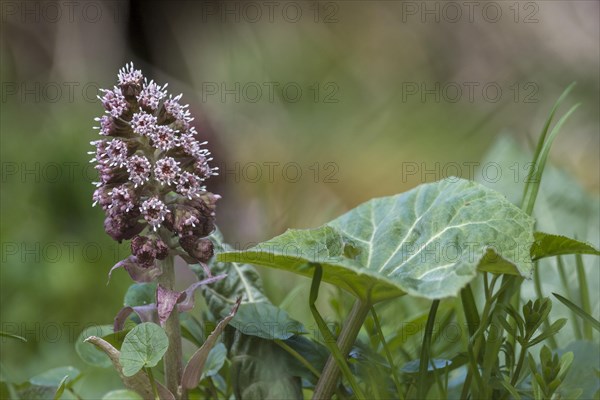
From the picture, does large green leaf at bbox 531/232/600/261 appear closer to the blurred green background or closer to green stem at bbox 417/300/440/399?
green stem at bbox 417/300/440/399

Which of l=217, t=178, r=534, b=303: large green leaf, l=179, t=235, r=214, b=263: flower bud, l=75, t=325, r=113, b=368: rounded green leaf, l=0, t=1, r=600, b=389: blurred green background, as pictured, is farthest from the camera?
l=0, t=1, r=600, b=389: blurred green background

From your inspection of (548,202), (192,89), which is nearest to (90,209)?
(548,202)

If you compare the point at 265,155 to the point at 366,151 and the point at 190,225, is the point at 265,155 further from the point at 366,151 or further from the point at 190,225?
the point at 190,225

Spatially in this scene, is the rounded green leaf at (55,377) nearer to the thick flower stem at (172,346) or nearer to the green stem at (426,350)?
the thick flower stem at (172,346)

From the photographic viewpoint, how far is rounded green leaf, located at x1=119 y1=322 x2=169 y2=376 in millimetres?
852

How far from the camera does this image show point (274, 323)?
1016 millimetres

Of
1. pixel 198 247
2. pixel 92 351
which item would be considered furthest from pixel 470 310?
pixel 92 351

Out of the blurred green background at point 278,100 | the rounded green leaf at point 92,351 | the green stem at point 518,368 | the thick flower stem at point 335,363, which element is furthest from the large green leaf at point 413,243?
the blurred green background at point 278,100

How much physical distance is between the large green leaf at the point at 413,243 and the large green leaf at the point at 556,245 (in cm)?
5

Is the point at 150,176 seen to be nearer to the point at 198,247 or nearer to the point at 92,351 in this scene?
the point at 198,247

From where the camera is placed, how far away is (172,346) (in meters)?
0.94

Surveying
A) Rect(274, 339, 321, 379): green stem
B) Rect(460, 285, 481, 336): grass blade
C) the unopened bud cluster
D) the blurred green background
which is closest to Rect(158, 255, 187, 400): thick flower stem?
the unopened bud cluster

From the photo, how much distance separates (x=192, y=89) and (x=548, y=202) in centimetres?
256

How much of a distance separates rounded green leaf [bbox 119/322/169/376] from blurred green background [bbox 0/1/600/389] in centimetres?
106
